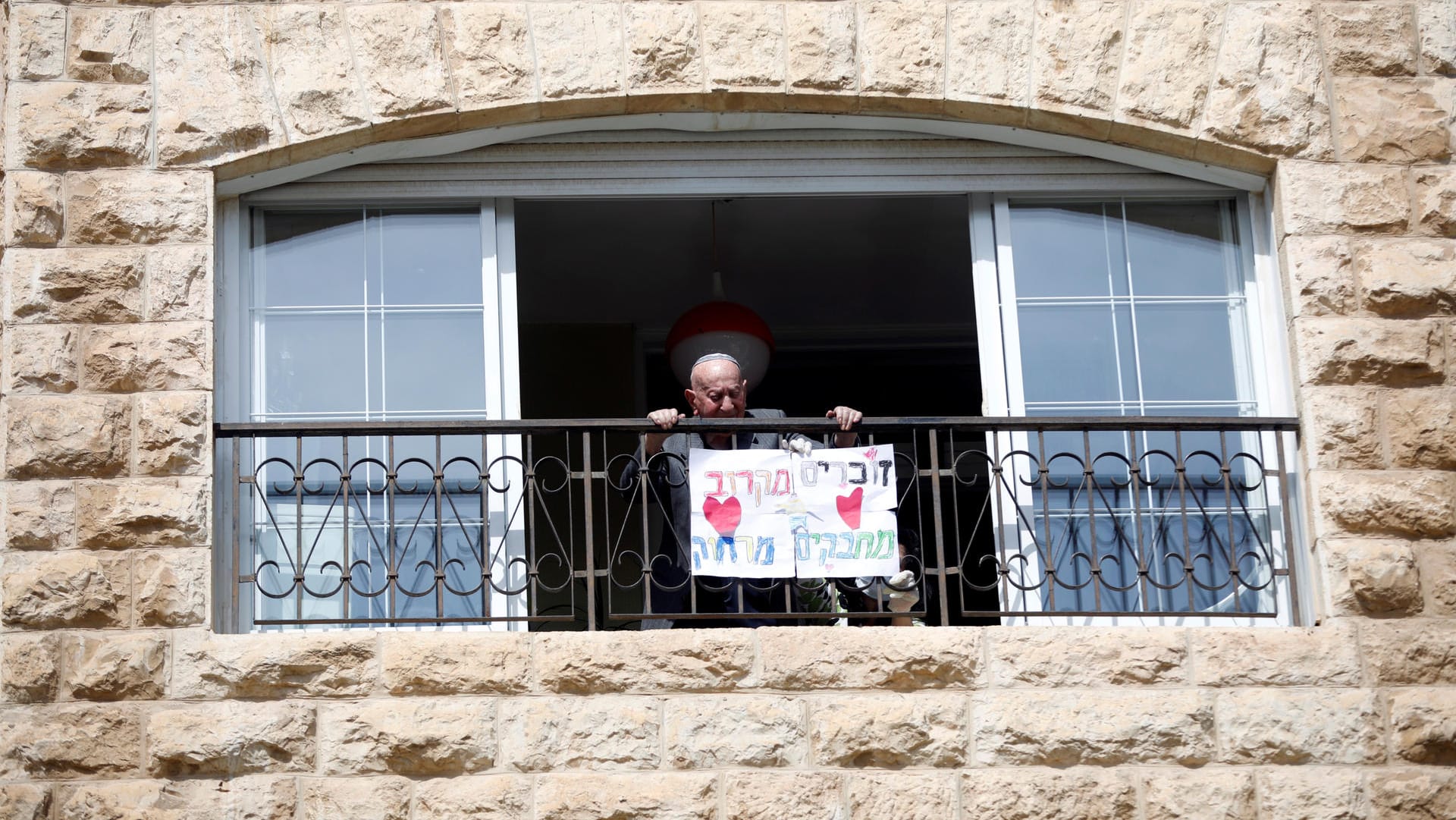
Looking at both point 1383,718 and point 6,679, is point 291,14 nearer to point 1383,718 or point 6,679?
point 6,679

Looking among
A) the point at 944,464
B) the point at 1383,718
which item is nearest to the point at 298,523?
the point at 1383,718

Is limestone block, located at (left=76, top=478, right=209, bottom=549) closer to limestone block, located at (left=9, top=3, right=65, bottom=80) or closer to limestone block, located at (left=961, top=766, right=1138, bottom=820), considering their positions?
limestone block, located at (left=9, top=3, right=65, bottom=80)

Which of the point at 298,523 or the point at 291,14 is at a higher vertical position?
the point at 291,14

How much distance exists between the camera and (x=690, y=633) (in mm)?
6711

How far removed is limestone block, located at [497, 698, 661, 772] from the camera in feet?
21.5

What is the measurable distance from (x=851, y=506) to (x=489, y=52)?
2200 mm

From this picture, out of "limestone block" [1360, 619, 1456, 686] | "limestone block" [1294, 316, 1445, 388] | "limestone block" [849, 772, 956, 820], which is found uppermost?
"limestone block" [1294, 316, 1445, 388]

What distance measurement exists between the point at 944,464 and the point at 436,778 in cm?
538

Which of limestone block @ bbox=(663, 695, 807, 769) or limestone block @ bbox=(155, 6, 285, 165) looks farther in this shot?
limestone block @ bbox=(155, 6, 285, 165)

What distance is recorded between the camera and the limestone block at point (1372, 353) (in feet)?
23.3

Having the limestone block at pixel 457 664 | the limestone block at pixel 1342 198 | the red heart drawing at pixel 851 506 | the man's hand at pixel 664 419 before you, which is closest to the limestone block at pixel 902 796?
the red heart drawing at pixel 851 506

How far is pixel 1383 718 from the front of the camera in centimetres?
668

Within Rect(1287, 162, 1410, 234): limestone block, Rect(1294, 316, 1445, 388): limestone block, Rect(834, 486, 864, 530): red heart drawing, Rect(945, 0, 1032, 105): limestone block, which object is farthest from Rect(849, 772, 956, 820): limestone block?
Rect(945, 0, 1032, 105): limestone block

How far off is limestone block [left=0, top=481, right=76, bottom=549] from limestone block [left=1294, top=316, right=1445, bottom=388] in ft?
14.7
